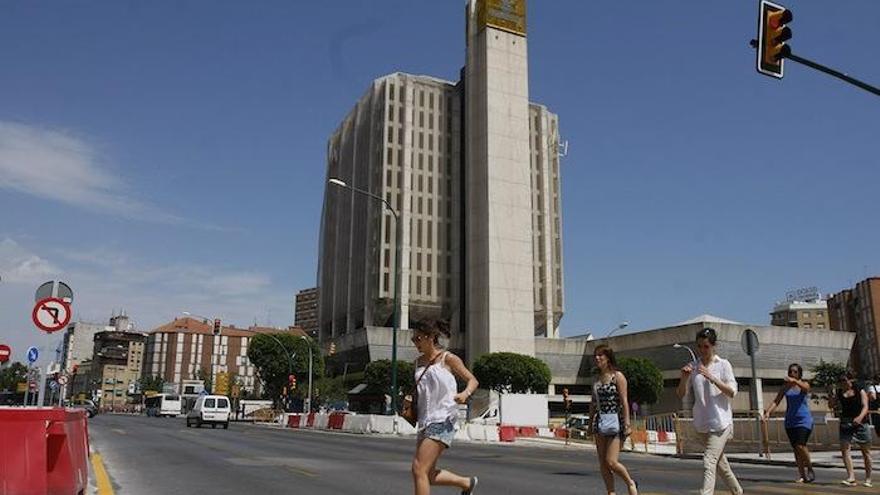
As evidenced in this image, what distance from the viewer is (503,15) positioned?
86.5 meters

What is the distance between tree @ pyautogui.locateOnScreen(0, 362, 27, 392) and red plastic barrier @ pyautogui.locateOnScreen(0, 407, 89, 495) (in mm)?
127867

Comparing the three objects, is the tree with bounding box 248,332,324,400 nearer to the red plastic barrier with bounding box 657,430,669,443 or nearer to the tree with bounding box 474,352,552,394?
the tree with bounding box 474,352,552,394

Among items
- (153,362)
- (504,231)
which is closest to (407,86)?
(504,231)

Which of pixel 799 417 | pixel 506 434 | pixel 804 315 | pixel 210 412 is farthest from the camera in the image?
pixel 804 315

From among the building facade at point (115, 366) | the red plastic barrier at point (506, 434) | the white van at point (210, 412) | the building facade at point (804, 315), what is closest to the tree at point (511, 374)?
the white van at point (210, 412)

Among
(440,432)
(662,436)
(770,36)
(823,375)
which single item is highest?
(770,36)

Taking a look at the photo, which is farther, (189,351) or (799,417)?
(189,351)

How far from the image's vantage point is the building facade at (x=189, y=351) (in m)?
165

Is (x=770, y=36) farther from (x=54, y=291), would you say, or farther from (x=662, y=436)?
(x=662, y=436)

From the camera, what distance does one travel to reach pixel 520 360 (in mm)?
67312

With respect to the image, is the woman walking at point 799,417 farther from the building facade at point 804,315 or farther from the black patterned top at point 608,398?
the building facade at point 804,315

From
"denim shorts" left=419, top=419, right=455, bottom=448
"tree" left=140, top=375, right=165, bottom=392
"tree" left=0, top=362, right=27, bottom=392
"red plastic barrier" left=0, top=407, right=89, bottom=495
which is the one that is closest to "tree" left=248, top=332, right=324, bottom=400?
"tree" left=0, top=362, right=27, bottom=392

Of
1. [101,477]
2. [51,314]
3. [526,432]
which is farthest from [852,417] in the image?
[526,432]

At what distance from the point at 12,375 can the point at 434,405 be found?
14344cm
